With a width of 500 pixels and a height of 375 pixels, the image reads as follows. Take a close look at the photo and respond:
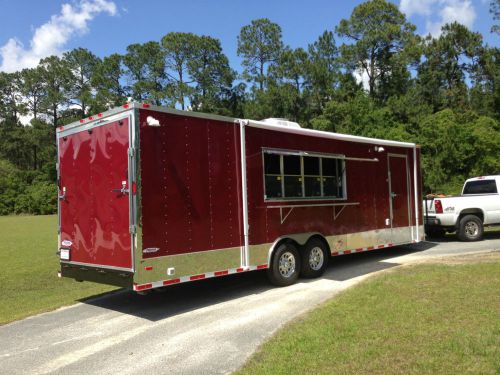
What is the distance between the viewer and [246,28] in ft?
172

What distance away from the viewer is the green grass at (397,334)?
453 cm

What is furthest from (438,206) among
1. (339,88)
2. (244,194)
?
(339,88)

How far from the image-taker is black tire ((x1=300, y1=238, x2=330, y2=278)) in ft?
30.9

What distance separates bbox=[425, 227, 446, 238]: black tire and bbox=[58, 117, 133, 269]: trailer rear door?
10790 millimetres

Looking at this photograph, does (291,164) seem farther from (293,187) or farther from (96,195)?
(96,195)

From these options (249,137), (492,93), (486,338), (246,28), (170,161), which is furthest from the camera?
(246,28)

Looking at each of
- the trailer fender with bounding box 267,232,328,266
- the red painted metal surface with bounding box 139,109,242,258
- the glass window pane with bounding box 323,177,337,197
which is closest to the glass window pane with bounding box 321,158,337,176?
the glass window pane with bounding box 323,177,337,197

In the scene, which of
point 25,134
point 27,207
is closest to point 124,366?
point 27,207

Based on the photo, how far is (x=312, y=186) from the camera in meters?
9.62

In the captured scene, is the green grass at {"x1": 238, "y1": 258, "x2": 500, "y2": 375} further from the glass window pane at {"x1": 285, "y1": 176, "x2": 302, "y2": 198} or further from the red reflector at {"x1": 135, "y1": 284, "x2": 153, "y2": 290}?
the glass window pane at {"x1": 285, "y1": 176, "x2": 302, "y2": 198}

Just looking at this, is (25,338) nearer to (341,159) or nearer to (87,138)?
(87,138)

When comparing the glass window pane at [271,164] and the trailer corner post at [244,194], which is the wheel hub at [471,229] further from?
the trailer corner post at [244,194]

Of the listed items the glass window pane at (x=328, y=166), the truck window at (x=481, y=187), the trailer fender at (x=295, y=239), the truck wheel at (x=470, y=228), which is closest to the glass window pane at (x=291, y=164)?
the glass window pane at (x=328, y=166)

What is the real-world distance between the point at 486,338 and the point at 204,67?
58095 mm
